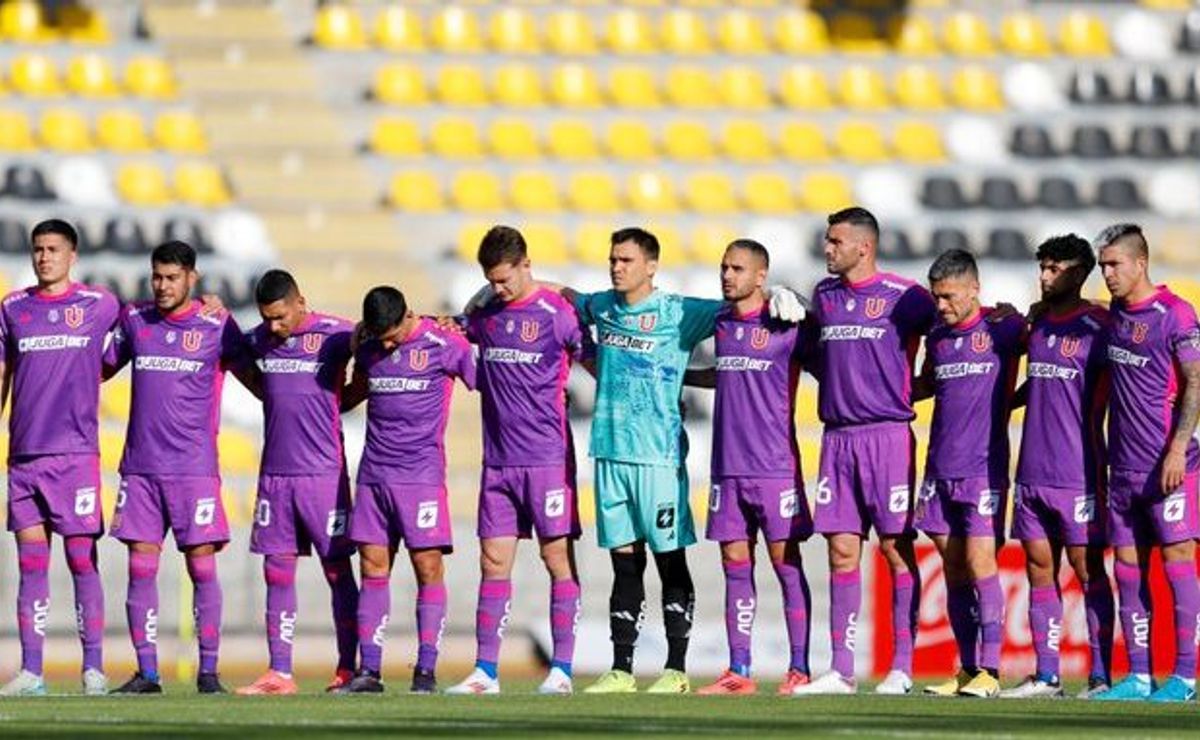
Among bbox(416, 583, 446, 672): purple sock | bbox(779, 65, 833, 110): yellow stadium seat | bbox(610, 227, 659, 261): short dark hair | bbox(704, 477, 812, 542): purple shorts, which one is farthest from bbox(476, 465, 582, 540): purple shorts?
bbox(779, 65, 833, 110): yellow stadium seat

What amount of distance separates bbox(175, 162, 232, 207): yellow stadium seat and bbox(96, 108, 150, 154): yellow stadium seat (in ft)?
1.32

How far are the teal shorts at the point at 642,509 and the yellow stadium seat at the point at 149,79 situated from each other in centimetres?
1261

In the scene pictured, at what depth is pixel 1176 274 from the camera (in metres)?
27.3

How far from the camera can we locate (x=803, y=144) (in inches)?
1080

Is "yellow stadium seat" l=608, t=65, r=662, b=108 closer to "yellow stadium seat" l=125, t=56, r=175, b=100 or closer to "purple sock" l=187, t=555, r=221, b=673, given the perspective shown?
"yellow stadium seat" l=125, t=56, r=175, b=100

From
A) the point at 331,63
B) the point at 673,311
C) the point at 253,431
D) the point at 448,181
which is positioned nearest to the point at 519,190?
the point at 448,181

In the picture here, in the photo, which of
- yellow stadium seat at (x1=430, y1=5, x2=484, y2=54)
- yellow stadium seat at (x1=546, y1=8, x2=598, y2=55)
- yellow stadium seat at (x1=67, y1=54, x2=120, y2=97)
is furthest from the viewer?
yellow stadium seat at (x1=546, y1=8, x2=598, y2=55)

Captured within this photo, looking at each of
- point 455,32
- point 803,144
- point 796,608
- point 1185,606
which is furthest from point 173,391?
point 803,144

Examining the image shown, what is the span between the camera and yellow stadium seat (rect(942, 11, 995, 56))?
28.9 metres

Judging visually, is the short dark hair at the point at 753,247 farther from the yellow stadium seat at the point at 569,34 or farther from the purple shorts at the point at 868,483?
the yellow stadium seat at the point at 569,34

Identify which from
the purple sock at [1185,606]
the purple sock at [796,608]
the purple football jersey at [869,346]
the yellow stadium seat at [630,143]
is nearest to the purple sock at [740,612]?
the purple sock at [796,608]

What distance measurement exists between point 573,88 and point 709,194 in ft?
5.37

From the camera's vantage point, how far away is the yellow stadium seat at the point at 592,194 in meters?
26.3

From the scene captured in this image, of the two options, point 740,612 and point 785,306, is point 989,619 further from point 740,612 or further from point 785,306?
point 785,306
